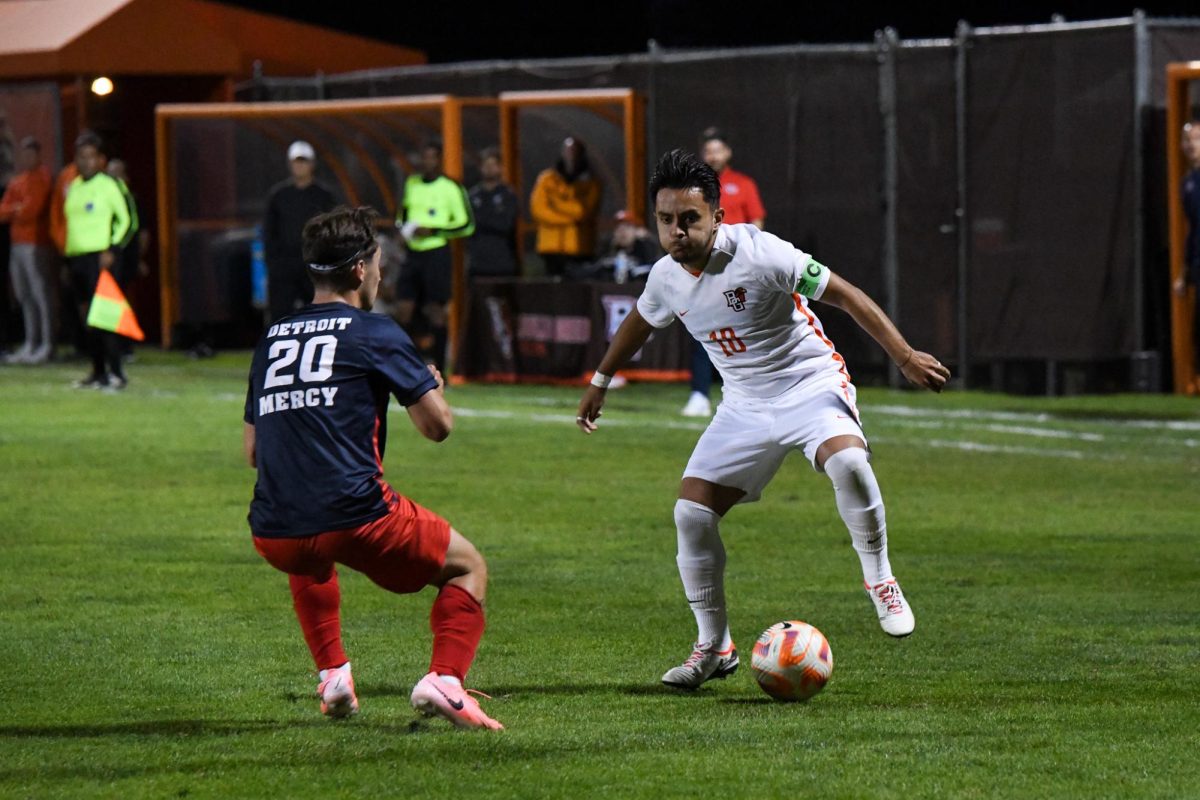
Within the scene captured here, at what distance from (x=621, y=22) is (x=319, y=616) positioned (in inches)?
1111

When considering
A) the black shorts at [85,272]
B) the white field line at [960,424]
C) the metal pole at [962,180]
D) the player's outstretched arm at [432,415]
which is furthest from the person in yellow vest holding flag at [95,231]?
the player's outstretched arm at [432,415]

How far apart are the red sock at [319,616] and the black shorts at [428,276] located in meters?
12.7

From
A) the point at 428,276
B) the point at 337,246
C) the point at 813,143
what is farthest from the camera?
the point at 428,276

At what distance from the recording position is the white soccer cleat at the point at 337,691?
613 cm

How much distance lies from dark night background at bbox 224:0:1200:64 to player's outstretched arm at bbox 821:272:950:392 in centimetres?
2339

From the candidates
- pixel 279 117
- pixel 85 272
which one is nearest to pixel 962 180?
pixel 85 272

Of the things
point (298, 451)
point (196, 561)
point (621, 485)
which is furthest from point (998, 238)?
point (298, 451)

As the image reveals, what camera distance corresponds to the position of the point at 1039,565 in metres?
9.53

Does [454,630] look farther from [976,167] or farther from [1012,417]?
[976,167]

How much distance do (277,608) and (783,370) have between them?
2568 mm

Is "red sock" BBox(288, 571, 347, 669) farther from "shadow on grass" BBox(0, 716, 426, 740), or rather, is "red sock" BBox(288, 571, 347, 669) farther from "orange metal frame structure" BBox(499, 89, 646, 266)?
"orange metal frame structure" BBox(499, 89, 646, 266)

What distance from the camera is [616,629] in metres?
8.03

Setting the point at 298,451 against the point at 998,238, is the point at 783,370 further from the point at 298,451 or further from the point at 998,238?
the point at 998,238

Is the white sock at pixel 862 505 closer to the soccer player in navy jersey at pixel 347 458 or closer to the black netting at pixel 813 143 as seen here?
the soccer player in navy jersey at pixel 347 458
